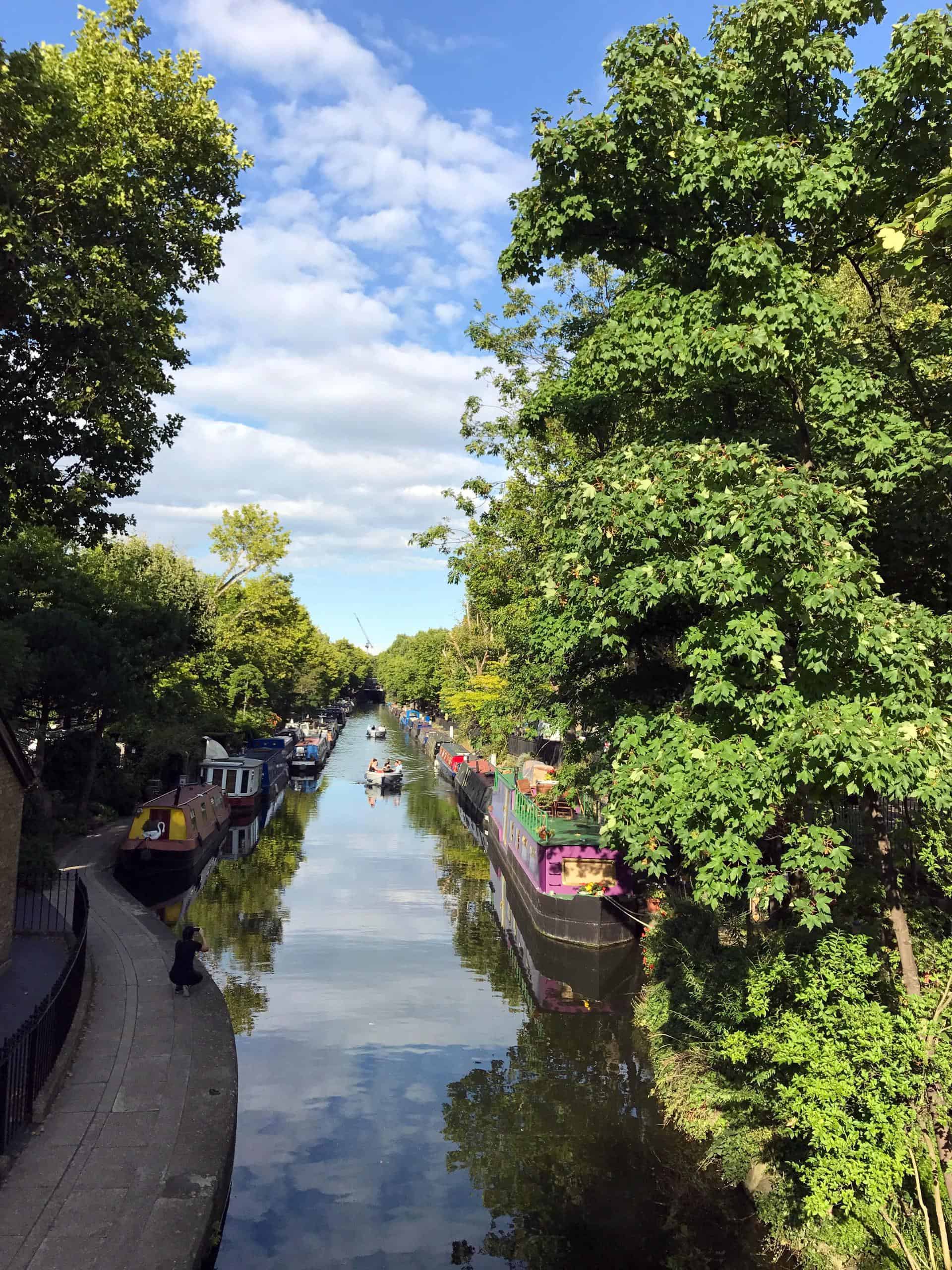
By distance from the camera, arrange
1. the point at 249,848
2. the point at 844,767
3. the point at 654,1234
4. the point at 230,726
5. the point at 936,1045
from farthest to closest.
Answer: the point at 230,726, the point at 249,848, the point at 654,1234, the point at 936,1045, the point at 844,767

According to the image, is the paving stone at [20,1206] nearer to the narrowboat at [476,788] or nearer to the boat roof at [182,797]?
the boat roof at [182,797]

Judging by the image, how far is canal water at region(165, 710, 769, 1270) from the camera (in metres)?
11.0

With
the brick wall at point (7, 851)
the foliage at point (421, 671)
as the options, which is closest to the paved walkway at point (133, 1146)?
the brick wall at point (7, 851)

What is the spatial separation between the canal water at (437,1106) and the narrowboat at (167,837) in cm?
180

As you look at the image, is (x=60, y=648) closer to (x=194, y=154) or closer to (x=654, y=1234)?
(x=194, y=154)

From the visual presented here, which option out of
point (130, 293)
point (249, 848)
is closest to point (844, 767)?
point (130, 293)

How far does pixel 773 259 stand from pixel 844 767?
514 centimetres

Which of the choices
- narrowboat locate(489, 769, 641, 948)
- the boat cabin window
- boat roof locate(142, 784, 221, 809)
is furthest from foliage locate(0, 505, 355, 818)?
the boat cabin window

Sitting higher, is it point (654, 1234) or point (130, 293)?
point (130, 293)

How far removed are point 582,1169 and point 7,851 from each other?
1159 cm

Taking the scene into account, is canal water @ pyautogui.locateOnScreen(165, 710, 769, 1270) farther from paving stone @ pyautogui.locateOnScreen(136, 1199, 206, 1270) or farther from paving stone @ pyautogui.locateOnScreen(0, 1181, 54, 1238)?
paving stone @ pyautogui.locateOnScreen(0, 1181, 54, 1238)

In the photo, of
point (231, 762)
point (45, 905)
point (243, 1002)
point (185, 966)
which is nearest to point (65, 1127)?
point (185, 966)

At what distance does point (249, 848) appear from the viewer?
38531 millimetres

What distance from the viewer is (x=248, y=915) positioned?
2714 centimetres
